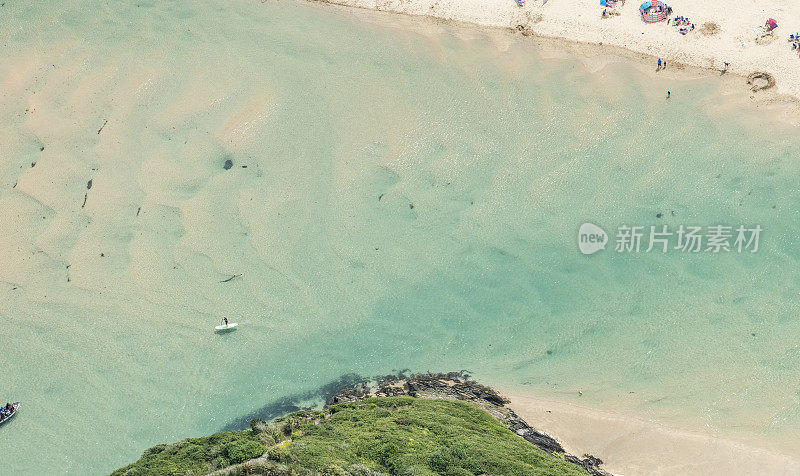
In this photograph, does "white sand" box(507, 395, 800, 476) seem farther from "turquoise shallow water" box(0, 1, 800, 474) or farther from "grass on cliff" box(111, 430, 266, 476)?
"grass on cliff" box(111, 430, 266, 476)

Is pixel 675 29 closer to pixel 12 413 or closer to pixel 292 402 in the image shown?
pixel 292 402

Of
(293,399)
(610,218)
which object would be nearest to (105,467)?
(293,399)

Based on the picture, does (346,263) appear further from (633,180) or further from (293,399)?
(633,180)

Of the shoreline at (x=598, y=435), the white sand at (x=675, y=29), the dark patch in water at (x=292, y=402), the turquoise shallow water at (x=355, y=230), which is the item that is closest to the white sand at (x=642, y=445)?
the shoreline at (x=598, y=435)

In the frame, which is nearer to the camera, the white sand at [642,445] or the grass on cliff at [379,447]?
the grass on cliff at [379,447]

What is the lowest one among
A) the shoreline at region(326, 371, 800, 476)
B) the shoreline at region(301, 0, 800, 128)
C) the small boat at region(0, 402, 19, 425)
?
the small boat at region(0, 402, 19, 425)

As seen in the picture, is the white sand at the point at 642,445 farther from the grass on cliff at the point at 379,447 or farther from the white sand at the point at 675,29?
the white sand at the point at 675,29

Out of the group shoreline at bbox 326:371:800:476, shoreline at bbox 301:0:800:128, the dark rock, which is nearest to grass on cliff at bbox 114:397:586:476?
the dark rock
